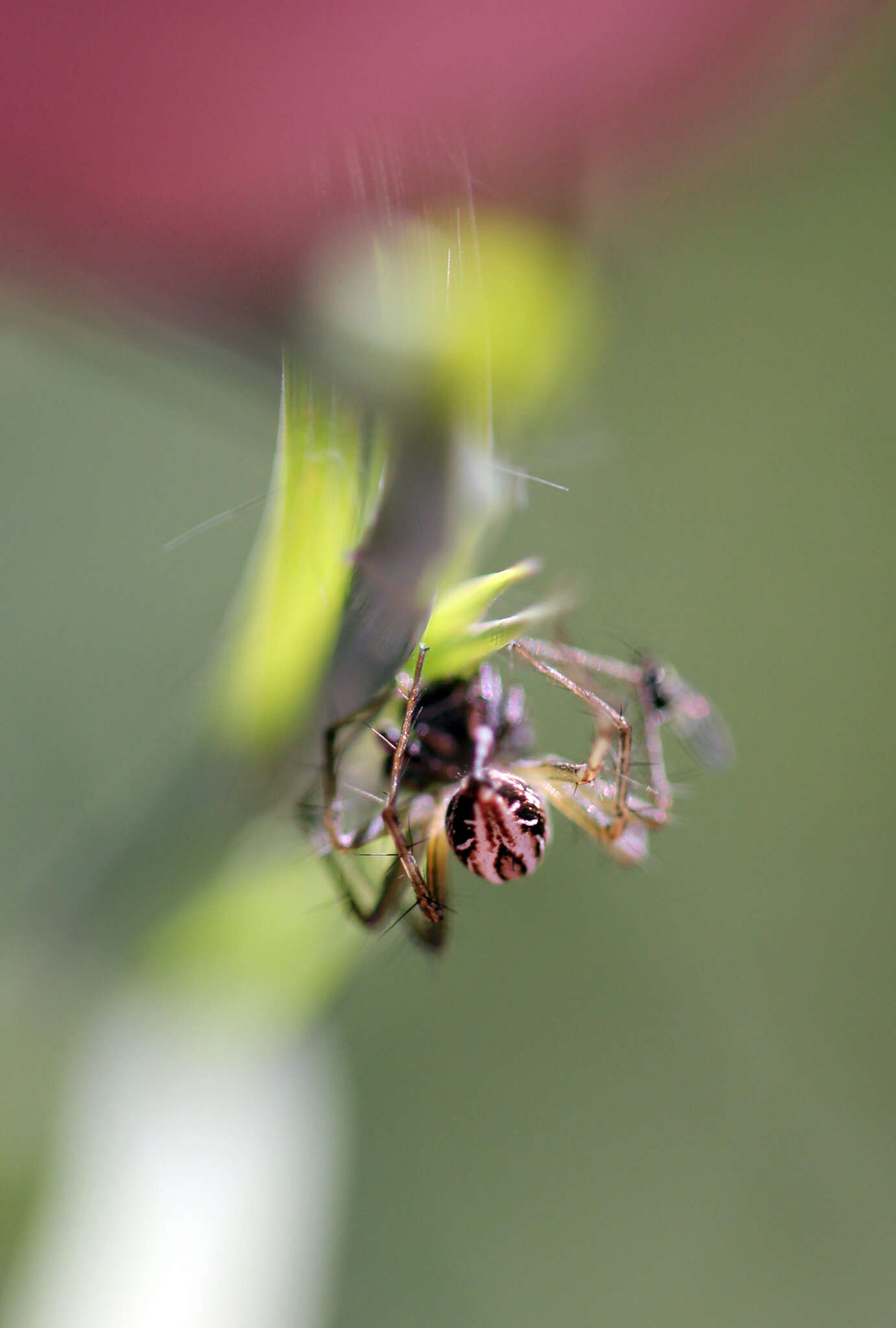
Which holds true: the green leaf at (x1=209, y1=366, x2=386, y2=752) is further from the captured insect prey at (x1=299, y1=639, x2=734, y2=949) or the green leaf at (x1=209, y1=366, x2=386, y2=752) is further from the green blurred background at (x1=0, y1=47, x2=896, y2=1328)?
the green blurred background at (x1=0, y1=47, x2=896, y2=1328)

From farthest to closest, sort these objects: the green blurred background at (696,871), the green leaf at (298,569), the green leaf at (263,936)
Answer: the green blurred background at (696,871) → the green leaf at (263,936) → the green leaf at (298,569)

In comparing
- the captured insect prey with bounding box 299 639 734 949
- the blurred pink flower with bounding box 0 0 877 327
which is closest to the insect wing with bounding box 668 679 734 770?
the captured insect prey with bounding box 299 639 734 949

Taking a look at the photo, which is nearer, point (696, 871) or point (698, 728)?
point (698, 728)

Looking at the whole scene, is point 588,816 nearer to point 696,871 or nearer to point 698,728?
point 698,728

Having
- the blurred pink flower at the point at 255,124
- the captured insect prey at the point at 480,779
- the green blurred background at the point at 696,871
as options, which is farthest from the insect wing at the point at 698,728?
the green blurred background at the point at 696,871

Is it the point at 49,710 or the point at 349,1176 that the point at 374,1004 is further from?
the point at 49,710

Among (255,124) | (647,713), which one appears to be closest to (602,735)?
(647,713)

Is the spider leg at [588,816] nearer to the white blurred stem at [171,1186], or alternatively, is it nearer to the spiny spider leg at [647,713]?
the spiny spider leg at [647,713]
